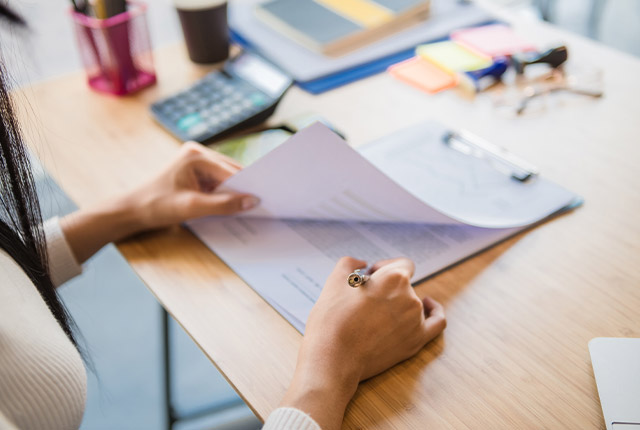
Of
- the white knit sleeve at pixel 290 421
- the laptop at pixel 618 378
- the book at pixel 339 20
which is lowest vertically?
the laptop at pixel 618 378

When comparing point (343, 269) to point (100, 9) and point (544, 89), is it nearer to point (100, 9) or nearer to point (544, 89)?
point (544, 89)

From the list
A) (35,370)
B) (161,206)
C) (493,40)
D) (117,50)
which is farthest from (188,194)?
(493,40)

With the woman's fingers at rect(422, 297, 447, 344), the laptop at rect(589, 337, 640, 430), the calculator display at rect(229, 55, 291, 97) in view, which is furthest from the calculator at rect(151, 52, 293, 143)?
the laptop at rect(589, 337, 640, 430)

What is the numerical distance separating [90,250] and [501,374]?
0.53 metres

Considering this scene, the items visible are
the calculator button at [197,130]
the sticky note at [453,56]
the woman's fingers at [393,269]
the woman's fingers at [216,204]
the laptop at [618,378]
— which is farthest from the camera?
the sticky note at [453,56]

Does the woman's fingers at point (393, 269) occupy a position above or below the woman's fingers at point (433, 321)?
above

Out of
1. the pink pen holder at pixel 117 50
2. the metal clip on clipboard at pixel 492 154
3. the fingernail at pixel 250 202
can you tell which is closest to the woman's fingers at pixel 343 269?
the fingernail at pixel 250 202

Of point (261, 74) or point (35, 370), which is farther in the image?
point (261, 74)

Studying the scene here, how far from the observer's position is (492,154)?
2.69 ft

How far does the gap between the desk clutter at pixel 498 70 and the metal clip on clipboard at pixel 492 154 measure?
0.13m

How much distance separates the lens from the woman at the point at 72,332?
20.9 inches

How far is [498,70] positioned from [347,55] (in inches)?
10.4

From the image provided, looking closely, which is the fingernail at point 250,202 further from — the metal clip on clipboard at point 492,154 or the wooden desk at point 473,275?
the metal clip on clipboard at point 492,154

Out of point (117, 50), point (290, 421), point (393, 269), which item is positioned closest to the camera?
point (290, 421)
